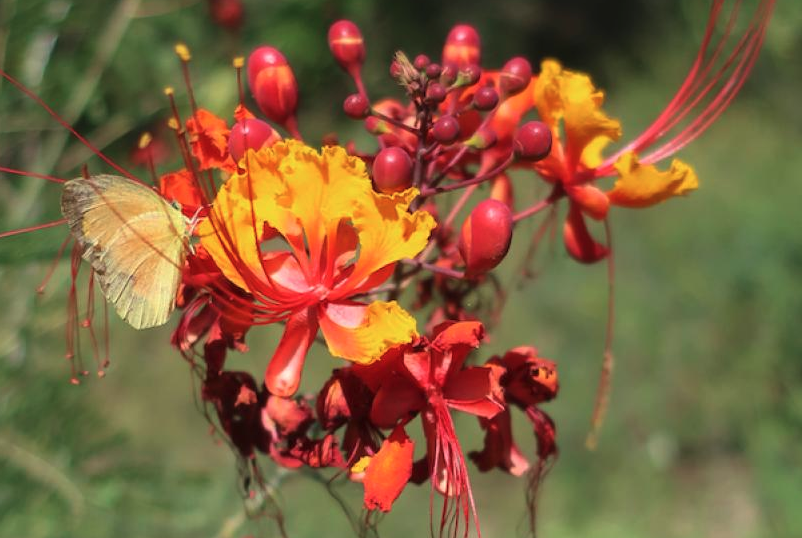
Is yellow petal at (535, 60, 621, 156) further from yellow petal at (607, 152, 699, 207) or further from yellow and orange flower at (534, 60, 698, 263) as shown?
yellow petal at (607, 152, 699, 207)

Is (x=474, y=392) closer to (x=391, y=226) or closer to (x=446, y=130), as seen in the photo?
(x=391, y=226)

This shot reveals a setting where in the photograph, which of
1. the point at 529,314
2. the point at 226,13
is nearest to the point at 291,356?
the point at 226,13

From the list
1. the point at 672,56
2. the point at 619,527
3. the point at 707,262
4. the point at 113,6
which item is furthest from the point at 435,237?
the point at 672,56

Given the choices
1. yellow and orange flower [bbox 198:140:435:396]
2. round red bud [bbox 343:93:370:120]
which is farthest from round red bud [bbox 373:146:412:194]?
round red bud [bbox 343:93:370:120]

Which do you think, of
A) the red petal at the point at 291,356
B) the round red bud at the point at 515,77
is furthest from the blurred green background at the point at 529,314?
the round red bud at the point at 515,77

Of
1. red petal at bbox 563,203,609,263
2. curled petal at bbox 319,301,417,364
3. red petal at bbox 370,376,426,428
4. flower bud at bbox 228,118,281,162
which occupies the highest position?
flower bud at bbox 228,118,281,162

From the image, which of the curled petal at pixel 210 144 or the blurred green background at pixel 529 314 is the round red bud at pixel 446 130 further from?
the blurred green background at pixel 529 314

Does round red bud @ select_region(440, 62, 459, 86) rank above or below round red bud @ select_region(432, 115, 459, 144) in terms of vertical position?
above
